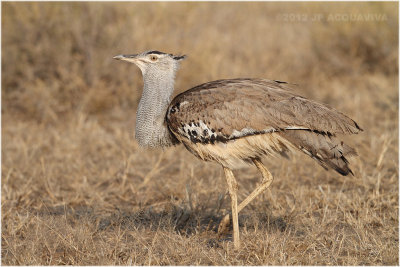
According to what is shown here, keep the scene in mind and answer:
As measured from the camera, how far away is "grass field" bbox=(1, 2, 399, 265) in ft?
10.9

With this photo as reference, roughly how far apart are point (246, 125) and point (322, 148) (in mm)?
437

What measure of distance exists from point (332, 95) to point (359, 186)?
2876mm

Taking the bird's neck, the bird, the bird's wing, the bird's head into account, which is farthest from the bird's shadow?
the bird's head

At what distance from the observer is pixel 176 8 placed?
7004 millimetres

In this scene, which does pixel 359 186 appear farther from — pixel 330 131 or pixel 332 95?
pixel 332 95

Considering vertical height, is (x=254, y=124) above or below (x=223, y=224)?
above

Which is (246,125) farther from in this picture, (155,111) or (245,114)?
(155,111)

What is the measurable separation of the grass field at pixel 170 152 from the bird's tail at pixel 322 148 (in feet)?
1.55

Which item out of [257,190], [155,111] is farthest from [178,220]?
[155,111]

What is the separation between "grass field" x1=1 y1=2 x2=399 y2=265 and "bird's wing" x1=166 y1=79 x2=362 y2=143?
0.63 m

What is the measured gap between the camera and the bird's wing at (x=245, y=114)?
3.15 m

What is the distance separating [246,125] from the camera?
3.19 meters

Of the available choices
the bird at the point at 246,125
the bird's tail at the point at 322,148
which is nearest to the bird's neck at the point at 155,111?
the bird at the point at 246,125

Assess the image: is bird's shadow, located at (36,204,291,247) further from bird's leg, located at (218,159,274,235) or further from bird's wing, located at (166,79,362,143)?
bird's wing, located at (166,79,362,143)
